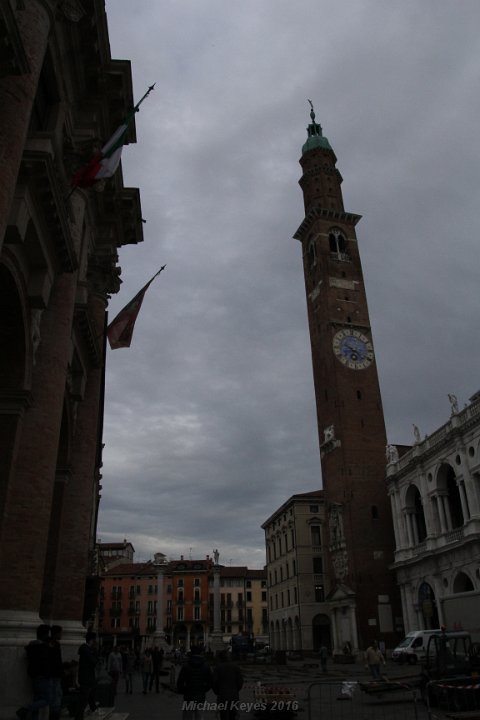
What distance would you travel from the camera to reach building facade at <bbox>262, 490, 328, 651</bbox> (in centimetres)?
5528

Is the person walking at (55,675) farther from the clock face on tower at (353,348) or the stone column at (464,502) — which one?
the clock face on tower at (353,348)

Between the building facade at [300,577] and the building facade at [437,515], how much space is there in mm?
10058

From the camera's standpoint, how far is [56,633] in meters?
8.84

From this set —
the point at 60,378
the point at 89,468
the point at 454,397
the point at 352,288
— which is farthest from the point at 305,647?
the point at 60,378

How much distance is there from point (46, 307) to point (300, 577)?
51.1 m

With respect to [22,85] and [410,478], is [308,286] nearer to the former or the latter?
[410,478]

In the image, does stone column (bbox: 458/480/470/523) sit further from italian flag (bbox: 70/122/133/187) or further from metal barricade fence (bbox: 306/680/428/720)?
italian flag (bbox: 70/122/133/187)

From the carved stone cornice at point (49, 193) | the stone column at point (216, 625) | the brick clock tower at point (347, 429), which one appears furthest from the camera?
the stone column at point (216, 625)

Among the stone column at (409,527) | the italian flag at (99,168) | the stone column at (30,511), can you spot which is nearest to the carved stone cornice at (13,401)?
the stone column at (30,511)

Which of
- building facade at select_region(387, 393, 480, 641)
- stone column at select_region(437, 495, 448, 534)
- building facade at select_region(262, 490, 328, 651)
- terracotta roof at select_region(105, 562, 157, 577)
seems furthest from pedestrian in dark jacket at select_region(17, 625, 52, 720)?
terracotta roof at select_region(105, 562, 157, 577)

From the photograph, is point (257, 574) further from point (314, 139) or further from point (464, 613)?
point (464, 613)

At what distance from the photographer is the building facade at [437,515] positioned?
3462 cm

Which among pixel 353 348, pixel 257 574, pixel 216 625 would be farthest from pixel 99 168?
pixel 257 574

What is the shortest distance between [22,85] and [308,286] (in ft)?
168
